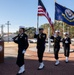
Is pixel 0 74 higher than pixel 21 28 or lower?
lower

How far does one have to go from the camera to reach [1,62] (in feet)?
42.6

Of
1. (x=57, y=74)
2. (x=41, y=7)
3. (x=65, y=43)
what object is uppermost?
(x=41, y=7)

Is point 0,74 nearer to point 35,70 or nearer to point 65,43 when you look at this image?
point 35,70

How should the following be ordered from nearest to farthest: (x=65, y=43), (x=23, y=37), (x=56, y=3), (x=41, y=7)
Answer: (x=23, y=37)
(x=65, y=43)
(x=41, y=7)
(x=56, y=3)

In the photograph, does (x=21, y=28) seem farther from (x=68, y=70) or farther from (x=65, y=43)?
(x=65, y=43)

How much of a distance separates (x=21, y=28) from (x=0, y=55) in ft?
11.9

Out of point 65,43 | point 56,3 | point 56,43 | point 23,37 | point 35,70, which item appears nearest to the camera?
point 23,37

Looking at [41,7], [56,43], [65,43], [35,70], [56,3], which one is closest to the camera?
[35,70]

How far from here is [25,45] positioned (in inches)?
386

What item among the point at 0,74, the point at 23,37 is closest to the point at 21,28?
the point at 23,37

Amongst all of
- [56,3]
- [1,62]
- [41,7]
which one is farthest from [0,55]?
[56,3]

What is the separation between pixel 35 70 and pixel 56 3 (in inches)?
358

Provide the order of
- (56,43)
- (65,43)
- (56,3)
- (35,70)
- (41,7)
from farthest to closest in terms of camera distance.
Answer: (56,3), (41,7), (65,43), (56,43), (35,70)

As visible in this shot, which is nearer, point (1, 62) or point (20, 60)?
point (20, 60)
